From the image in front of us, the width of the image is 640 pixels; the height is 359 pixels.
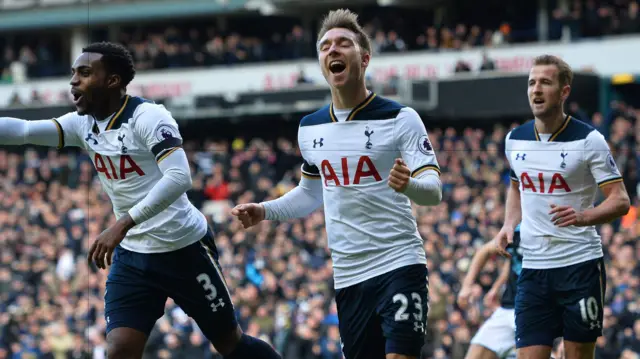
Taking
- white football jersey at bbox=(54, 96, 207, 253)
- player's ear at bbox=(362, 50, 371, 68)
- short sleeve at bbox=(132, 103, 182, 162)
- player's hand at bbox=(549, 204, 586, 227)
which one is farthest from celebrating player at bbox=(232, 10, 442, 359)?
player's hand at bbox=(549, 204, 586, 227)

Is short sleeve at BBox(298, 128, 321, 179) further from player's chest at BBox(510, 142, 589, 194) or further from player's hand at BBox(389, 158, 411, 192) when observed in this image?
player's chest at BBox(510, 142, 589, 194)

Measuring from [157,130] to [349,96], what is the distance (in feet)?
3.79

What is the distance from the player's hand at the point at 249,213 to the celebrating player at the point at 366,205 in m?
0.01

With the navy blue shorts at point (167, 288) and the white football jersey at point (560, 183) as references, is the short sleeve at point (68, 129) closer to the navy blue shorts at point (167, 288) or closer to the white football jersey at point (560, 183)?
the navy blue shorts at point (167, 288)

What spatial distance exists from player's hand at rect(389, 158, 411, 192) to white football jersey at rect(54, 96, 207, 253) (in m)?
1.58

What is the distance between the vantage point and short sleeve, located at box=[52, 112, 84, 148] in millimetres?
7613

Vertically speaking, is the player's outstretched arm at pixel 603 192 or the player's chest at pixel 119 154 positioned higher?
the player's chest at pixel 119 154

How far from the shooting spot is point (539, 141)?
7.80 m

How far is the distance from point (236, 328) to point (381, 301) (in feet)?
4.44

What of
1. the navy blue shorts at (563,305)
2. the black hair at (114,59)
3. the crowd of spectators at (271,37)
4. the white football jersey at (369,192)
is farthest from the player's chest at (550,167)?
the crowd of spectators at (271,37)

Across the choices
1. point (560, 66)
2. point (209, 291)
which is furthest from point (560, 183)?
point (209, 291)

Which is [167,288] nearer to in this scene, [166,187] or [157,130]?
[166,187]

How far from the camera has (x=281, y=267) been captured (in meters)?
12.3

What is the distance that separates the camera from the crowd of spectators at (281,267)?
10.7 metres
